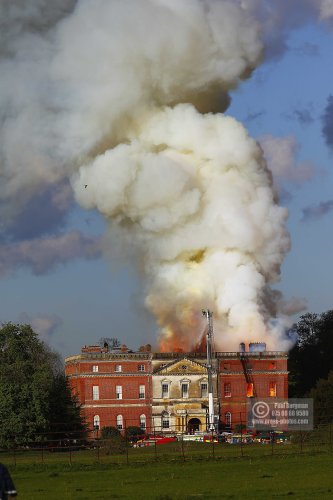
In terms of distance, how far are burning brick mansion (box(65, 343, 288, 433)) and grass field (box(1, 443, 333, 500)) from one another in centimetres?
5489

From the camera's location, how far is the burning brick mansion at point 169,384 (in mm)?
132625

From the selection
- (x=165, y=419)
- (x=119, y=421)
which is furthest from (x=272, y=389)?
(x=119, y=421)

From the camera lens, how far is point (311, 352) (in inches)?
6742

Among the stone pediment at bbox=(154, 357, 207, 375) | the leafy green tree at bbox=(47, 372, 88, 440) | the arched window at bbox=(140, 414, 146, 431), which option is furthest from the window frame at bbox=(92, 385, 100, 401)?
the leafy green tree at bbox=(47, 372, 88, 440)

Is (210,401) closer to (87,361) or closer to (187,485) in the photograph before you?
(87,361)

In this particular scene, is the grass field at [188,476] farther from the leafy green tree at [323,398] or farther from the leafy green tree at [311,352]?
the leafy green tree at [311,352]

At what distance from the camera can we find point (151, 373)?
441 ft

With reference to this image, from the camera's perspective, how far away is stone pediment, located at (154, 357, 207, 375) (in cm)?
13338

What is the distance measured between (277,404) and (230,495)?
7597 cm

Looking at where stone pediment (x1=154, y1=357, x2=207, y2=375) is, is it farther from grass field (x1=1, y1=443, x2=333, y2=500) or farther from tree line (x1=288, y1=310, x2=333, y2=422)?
grass field (x1=1, y1=443, x2=333, y2=500)

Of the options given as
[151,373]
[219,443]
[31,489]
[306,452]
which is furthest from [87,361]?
[31,489]

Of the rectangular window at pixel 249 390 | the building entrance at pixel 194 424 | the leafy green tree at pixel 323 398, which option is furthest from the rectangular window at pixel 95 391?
the leafy green tree at pixel 323 398

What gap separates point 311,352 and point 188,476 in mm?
118666

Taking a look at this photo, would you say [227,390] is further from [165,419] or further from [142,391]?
[142,391]
